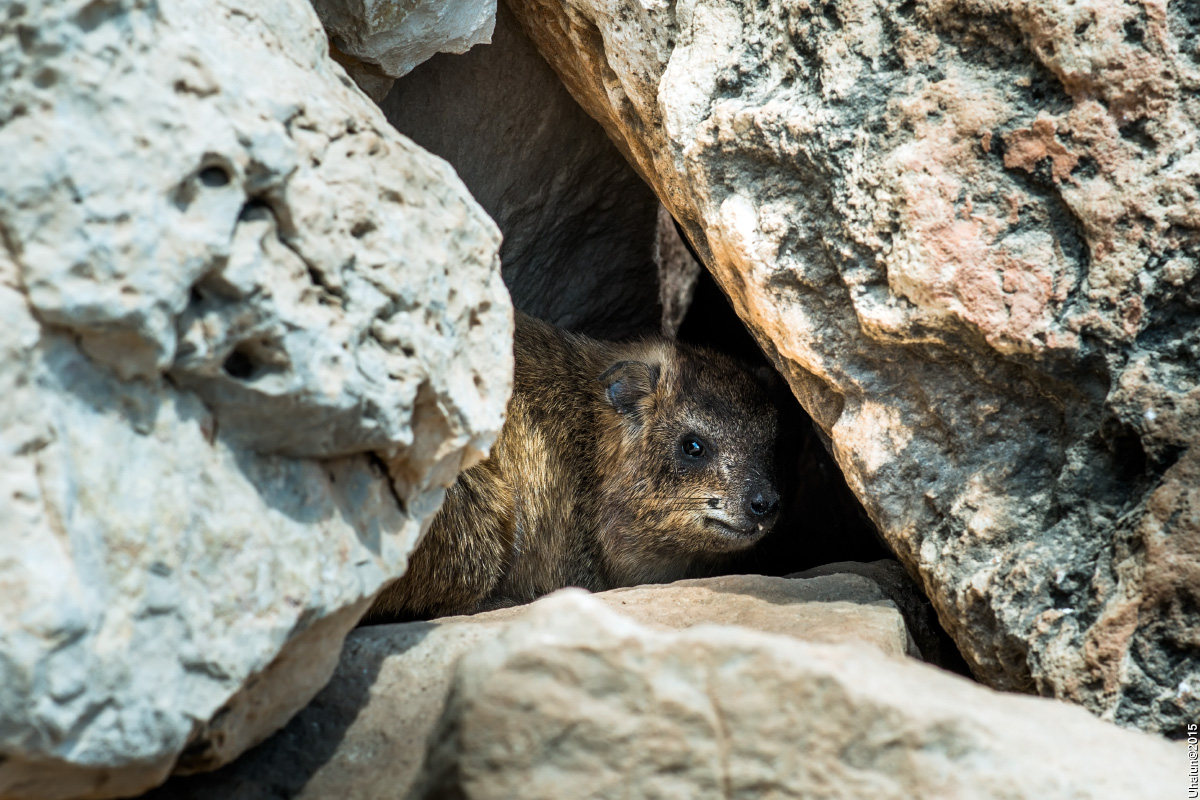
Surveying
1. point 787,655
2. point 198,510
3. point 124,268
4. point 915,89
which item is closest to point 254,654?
point 198,510

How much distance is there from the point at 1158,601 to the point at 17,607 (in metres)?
2.24

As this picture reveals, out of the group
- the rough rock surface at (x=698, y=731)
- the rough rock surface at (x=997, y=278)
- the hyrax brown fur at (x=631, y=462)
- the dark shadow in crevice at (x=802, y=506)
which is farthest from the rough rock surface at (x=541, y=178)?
the rough rock surface at (x=698, y=731)

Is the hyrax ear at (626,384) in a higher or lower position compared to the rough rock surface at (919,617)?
lower

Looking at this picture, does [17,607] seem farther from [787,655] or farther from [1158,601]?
[1158,601]

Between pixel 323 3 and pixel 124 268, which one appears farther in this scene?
pixel 323 3

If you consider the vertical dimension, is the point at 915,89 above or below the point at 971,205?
above

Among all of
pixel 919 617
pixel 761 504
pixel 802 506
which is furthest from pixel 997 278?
pixel 802 506

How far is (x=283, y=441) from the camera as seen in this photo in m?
1.93

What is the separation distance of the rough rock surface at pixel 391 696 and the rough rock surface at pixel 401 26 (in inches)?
72.5

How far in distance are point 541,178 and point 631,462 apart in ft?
4.46

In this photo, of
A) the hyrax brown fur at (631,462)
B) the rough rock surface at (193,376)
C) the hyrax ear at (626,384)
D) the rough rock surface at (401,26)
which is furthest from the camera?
the hyrax ear at (626,384)

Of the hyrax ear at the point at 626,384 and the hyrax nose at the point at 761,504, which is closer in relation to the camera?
the hyrax nose at the point at 761,504

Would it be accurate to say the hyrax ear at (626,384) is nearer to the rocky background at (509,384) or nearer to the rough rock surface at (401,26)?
the rocky background at (509,384)

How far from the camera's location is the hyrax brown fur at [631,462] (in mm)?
4488
